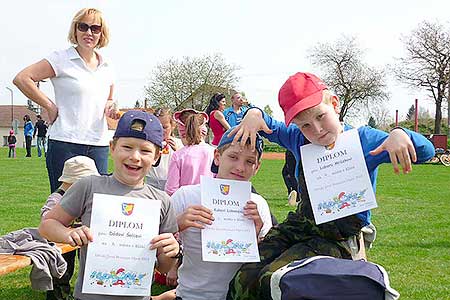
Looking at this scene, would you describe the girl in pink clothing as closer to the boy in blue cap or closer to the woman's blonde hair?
the woman's blonde hair

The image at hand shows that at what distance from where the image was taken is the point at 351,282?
2.40m

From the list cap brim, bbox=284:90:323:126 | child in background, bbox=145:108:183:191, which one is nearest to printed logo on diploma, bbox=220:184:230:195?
cap brim, bbox=284:90:323:126

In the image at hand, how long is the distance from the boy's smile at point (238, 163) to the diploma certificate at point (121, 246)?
1.94ft

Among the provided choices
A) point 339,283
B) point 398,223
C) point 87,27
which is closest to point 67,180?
point 87,27

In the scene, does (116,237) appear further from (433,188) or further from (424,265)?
(433,188)

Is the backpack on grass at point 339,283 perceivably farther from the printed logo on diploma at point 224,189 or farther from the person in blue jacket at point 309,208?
the printed logo on diploma at point 224,189

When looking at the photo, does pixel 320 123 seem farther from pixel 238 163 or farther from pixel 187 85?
pixel 187 85

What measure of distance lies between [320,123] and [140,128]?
942mm

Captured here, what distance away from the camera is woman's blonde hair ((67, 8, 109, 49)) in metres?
4.56

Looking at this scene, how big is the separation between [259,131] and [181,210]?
65cm

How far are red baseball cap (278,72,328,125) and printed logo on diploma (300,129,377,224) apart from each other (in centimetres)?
25

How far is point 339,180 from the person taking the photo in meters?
3.15

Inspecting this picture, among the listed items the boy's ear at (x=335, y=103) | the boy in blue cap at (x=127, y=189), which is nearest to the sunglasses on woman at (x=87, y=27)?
the boy in blue cap at (x=127, y=189)

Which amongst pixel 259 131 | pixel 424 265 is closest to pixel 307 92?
pixel 259 131
